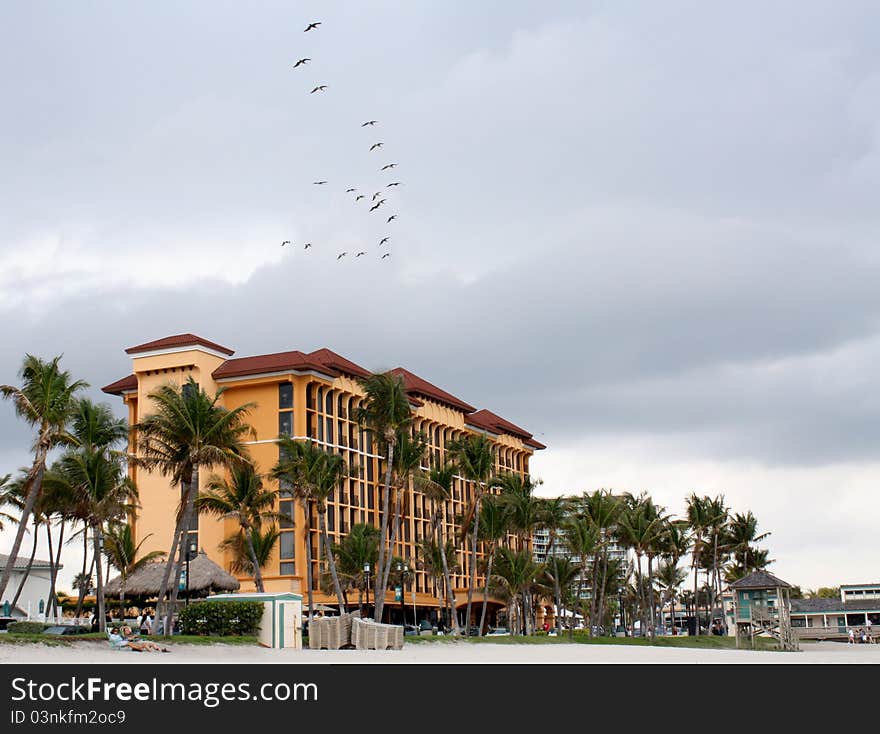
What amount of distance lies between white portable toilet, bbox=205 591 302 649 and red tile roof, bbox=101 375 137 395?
143 feet

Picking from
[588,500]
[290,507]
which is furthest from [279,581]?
[588,500]

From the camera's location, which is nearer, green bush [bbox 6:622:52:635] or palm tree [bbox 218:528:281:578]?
green bush [bbox 6:622:52:635]

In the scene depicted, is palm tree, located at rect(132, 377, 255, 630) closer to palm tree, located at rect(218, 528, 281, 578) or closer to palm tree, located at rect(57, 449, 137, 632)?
palm tree, located at rect(57, 449, 137, 632)

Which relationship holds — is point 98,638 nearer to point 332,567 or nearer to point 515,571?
point 332,567

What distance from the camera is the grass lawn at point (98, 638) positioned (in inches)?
1132

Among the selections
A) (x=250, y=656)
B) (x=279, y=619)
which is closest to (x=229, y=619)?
(x=279, y=619)

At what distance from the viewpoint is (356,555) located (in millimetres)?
64875

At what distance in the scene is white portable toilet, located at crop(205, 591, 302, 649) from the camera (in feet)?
120

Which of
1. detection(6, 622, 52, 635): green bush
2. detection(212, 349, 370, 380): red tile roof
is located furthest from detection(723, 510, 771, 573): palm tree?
detection(6, 622, 52, 635): green bush

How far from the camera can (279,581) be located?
68.6 meters

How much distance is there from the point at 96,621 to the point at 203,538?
20.7m
